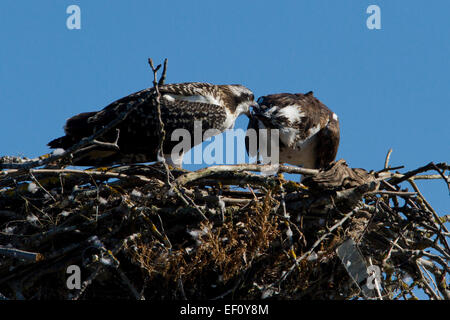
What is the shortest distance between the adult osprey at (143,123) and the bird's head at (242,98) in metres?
0.53

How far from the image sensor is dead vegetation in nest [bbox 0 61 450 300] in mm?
5340

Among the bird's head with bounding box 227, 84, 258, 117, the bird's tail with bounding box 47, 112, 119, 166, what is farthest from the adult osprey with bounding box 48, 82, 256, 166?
the bird's head with bounding box 227, 84, 258, 117

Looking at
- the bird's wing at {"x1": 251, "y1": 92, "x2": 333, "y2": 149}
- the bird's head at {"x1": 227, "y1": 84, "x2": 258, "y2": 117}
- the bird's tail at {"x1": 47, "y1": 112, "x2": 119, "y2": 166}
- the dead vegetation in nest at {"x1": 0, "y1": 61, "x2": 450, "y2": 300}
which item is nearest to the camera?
the dead vegetation in nest at {"x1": 0, "y1": 61, "x2": 450, "y2": 300}

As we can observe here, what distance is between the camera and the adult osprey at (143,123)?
7.00m

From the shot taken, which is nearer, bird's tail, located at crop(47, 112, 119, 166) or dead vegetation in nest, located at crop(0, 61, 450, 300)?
dead vegetation in nest, located at crop(0, 61, 450, 300)

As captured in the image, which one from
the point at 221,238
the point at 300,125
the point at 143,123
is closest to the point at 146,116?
the point at 143,123

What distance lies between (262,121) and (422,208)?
99.0 inches

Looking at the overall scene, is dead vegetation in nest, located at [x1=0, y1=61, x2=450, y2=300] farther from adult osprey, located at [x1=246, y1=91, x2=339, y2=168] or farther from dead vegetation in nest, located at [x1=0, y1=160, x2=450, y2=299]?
adult osprey, located at [x1=246, y1=91, x2=339, y2=168]

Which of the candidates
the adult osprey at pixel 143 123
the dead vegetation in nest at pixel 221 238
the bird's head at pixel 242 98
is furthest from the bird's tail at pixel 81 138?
the bird's head at pixel 242 98

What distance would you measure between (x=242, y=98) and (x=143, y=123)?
1.38 m

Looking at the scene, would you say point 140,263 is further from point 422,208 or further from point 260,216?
point 422,208

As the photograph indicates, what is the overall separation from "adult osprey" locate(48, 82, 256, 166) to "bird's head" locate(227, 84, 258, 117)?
0.53 meters

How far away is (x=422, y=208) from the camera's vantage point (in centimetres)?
573

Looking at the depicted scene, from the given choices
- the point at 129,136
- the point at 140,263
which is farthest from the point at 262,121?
the point at 140,263
